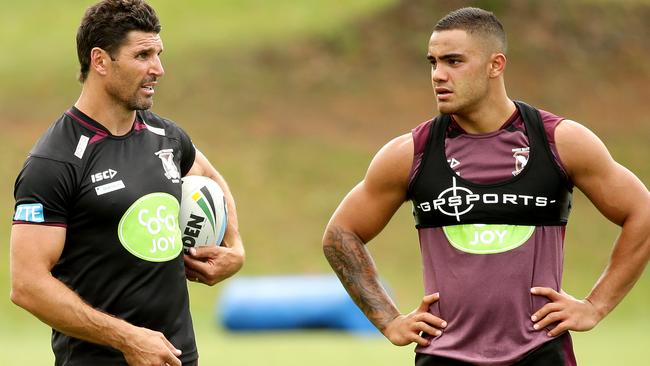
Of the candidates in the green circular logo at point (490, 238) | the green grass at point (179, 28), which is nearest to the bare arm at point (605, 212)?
the green circular logo at point (490, 238)

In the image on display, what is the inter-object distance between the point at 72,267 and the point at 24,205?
411 mm

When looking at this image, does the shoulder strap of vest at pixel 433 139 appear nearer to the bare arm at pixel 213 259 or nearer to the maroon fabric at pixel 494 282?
the maroon fabric at pixel 494 282

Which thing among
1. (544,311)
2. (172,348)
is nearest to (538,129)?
(544,311)

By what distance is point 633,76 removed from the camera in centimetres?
3259

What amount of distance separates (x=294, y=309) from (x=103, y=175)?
41.4 ft

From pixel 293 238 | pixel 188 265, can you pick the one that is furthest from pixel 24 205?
pixel 293 238

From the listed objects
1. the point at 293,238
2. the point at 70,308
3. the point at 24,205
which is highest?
the point at 293,238

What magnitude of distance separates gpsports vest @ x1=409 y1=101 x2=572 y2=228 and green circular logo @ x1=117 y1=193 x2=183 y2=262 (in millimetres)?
1239

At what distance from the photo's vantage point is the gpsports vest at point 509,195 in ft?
19.4

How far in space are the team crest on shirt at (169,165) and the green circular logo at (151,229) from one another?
0.12m

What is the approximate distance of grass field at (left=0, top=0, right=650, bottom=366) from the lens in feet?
78.3

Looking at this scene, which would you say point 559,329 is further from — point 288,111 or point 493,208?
point 288,111

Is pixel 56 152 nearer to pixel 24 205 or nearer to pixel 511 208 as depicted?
pixel 24 205

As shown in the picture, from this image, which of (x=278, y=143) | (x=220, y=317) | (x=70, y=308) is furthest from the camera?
(x=278, y=143)
